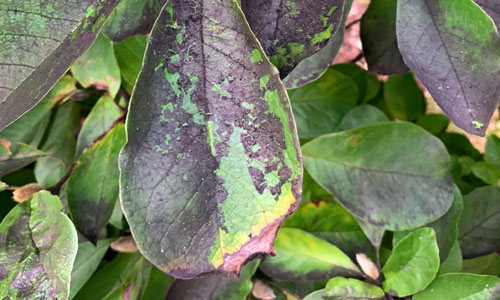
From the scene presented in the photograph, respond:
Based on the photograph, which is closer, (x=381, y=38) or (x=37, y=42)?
(x=37, y=42)

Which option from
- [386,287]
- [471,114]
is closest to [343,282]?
[386,287]

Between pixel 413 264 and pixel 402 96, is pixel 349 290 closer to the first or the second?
pixel 413 264

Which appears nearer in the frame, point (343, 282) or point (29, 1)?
point (29, 1)

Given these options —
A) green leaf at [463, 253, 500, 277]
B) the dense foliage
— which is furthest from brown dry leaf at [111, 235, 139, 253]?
green leaf at [463, 253, 500, 277]

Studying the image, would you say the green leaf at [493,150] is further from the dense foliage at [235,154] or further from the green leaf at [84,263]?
the green leaf at [84,263]

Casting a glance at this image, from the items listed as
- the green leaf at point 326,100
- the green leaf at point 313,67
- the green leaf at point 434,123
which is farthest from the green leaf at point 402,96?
the green leaf at point 313,67

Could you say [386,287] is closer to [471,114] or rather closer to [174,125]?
[471,114]

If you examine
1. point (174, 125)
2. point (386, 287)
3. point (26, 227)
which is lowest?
point (386, 287)

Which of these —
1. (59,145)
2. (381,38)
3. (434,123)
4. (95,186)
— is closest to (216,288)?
(95,186)
